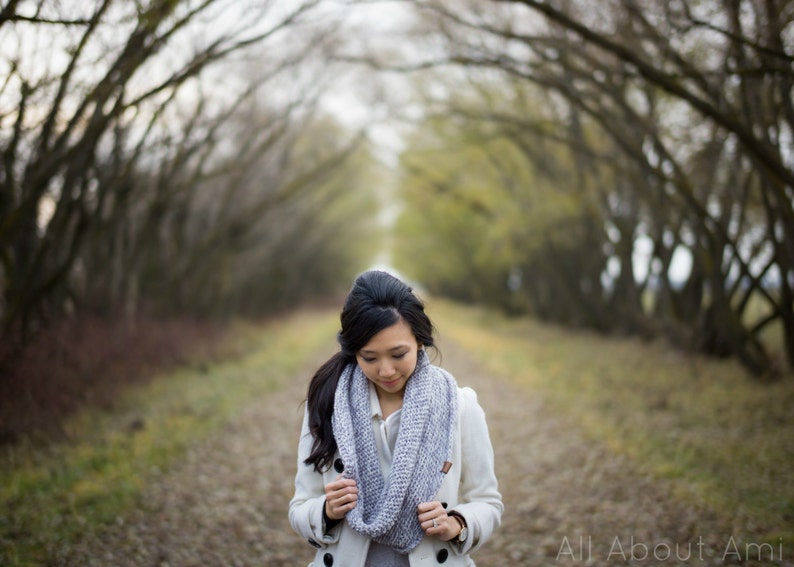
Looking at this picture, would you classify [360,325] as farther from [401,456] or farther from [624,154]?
[624,154]

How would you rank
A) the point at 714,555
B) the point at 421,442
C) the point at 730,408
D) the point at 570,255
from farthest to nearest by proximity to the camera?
the point at 570,255, the point at 730,408, the point at 714,555, the point at 421,442

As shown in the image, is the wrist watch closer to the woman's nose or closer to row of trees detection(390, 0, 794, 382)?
the woman's nose

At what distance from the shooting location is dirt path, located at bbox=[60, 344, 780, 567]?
4371mm

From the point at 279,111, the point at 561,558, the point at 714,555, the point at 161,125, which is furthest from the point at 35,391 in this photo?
the point at 279,111

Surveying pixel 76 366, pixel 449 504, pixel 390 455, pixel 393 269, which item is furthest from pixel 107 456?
pixel 449 504

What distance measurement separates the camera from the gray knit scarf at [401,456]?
2123 mm

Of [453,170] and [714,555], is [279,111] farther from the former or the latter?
[714,555]

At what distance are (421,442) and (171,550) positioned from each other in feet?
10.4

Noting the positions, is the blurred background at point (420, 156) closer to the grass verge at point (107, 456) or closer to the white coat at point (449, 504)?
the grass verge at point (107, 456)

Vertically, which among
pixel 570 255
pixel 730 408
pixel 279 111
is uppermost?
pixel 279 111

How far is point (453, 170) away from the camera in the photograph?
2131 centimetres

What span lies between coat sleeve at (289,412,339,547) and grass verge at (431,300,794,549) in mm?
3490

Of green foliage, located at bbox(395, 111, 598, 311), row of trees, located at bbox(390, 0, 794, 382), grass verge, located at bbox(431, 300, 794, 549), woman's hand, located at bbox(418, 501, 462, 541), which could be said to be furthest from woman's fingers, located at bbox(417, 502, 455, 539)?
green foliage, located at bbox(395, 111, 598, 311)

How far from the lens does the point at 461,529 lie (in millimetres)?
2172
